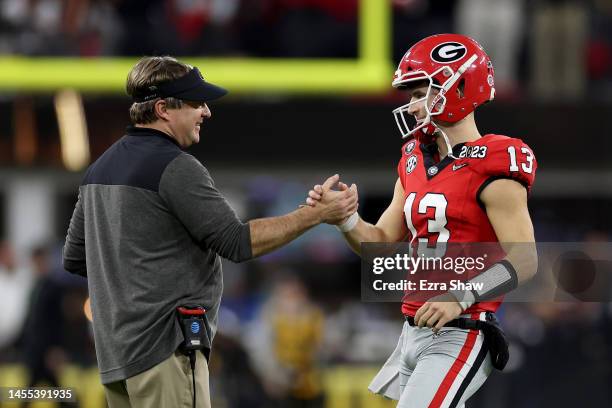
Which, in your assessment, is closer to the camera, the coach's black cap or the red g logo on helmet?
the coach's black cap

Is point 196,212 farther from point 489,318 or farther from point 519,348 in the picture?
point 519,348

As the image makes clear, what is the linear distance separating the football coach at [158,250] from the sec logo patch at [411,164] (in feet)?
1.58

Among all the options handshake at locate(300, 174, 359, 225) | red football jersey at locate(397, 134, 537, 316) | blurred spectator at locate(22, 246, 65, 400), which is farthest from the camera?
blurred spectator at locate(22, 246, 65, 400)

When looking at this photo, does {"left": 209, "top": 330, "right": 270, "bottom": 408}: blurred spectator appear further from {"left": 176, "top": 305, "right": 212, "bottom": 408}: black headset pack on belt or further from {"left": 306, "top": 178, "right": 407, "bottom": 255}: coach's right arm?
{"left": 176, "top": 305, "right": 212, "bottom": 408}: black headset pack on belt

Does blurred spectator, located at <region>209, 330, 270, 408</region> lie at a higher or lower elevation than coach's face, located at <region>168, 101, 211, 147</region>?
lower

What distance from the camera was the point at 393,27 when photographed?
40.2ft

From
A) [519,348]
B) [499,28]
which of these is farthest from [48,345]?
[499,28]

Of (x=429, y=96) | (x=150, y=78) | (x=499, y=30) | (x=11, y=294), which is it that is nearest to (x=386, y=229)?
(x=429, y=96)

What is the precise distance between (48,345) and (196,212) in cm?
553

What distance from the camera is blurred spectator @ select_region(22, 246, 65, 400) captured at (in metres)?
9.24

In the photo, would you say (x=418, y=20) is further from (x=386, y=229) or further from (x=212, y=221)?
(x=212, y=221)

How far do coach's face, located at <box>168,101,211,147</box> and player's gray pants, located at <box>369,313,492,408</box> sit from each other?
3.34 feet

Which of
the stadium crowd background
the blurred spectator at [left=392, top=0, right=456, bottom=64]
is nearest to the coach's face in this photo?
the stadium crowd background

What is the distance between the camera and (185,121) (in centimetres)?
429
